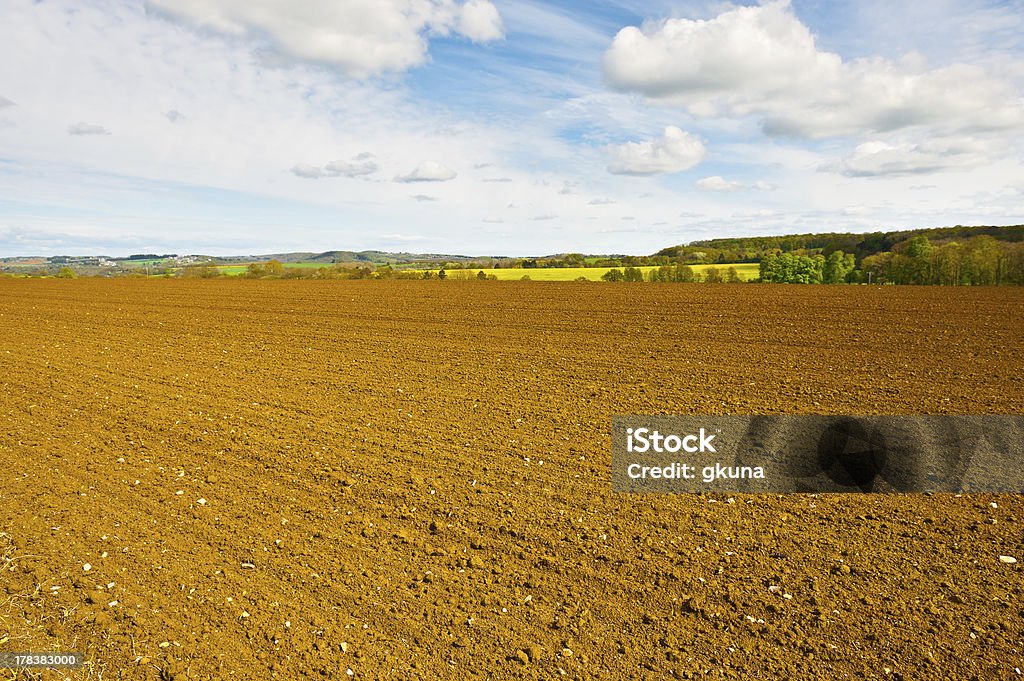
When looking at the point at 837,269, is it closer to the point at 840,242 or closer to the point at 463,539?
the point at 840,242

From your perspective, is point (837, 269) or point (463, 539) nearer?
point (463, 539)

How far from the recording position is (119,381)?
11.0 metres

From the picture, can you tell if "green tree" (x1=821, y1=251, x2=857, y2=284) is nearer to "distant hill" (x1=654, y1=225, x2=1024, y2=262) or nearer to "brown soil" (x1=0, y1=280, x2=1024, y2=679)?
"distant hill" (x1=654, y1=225, x2=1024, y2=262)

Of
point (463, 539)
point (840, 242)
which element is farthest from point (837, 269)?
point (463, 539)

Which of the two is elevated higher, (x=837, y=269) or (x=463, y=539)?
(x=837, y=269)

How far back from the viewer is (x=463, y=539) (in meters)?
5.04

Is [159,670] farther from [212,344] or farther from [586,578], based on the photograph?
[212,344]

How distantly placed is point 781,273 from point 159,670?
56.8 metres

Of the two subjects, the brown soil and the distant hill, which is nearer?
the brown soil

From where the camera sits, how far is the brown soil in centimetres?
369

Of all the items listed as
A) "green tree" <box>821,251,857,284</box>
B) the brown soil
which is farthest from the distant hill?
the brown soil

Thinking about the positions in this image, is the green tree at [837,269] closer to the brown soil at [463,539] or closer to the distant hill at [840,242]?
the distant hill at [840,242]

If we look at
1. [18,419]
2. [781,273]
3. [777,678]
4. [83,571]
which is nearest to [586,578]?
[777,678]

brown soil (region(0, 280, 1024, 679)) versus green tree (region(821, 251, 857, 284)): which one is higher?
green tree (region(821, 251, 857, 284))
